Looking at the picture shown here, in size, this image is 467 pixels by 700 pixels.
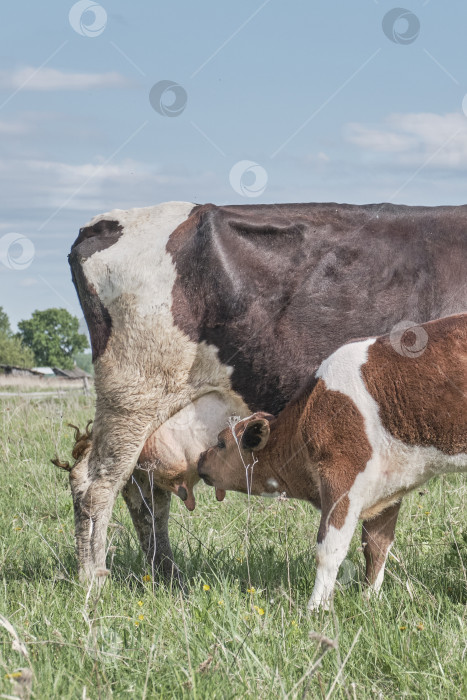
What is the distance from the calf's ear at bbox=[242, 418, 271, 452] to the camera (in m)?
4.98

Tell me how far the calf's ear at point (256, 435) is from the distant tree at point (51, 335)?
106 metres

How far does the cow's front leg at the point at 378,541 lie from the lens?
5.01 meters

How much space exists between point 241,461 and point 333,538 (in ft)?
3.30

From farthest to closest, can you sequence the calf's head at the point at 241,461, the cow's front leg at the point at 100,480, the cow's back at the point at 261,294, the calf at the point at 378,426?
the cow's front leg at the point at 100,480 < the cow's back at the point at 261,294 < the calf's head at the point at 241,461 < the calf at the point at 378,426

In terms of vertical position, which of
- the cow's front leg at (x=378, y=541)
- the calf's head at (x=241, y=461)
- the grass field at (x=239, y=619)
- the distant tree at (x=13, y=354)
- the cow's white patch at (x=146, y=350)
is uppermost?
the distant tree at (x=13, y=354)

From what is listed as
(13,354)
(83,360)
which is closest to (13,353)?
(13,354)

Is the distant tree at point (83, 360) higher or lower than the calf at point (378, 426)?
higher

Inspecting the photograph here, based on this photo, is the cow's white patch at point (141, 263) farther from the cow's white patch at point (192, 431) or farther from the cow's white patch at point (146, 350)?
the cow's white patch at point (192, 431)

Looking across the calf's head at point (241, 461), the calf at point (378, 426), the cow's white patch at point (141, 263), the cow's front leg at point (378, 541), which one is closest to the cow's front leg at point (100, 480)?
the calf's head at point (241, 461)

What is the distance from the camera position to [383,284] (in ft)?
18.7

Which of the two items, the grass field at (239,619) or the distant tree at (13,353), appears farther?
the distant tree at (13,353)

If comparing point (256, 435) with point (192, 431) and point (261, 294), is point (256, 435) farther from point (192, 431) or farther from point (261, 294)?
point (261, 294)

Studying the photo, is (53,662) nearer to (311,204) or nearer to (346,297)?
(346,297)

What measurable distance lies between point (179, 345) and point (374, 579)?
6.24 ft
